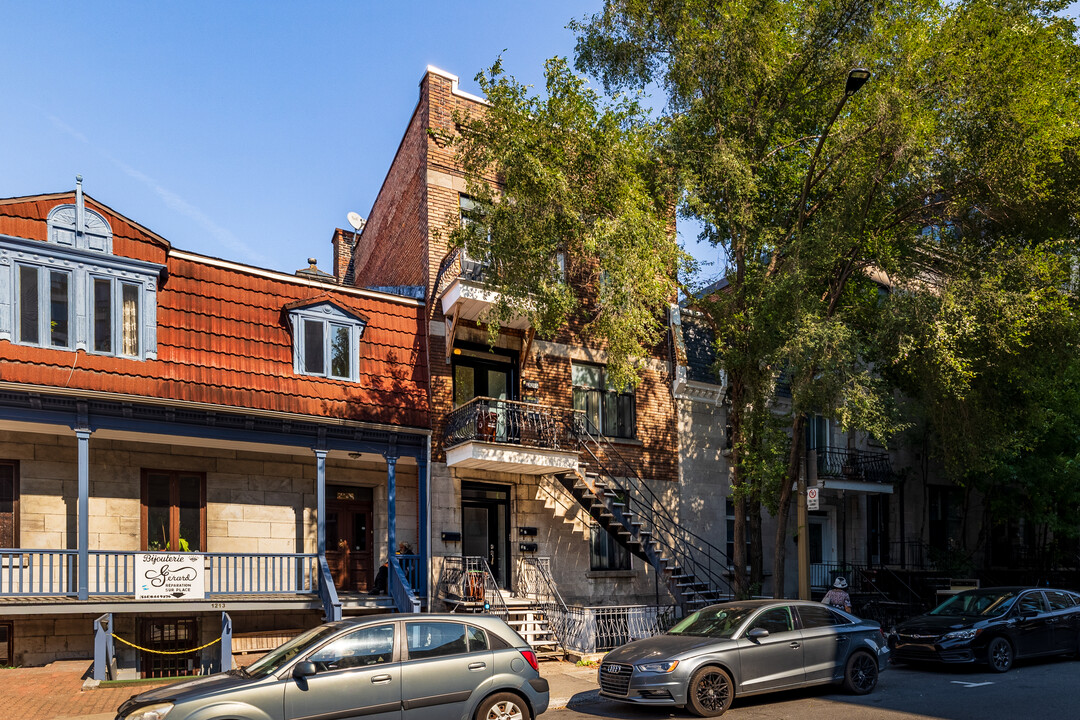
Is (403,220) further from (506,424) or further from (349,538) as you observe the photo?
(349,538)

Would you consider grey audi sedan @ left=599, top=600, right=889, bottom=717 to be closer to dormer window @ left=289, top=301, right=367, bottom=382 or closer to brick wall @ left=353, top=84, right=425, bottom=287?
dormer window @ left=289, top=301, right=367, bottom=382

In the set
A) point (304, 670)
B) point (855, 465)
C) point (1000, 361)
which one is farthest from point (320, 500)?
point (855, 465)

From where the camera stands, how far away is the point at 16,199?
1542 centimetres

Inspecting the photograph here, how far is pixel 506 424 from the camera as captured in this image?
62.5ft

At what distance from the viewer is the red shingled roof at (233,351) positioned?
15.5m

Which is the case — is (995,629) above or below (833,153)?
below

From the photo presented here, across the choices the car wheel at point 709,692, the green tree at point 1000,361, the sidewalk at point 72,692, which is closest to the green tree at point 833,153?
the green tree at point 1000,361

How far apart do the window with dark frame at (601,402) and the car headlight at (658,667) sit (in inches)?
402

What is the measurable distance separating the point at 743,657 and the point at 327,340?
1071cm

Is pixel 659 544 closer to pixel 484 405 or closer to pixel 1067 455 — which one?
pixel 484 405

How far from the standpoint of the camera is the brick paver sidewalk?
12.1m

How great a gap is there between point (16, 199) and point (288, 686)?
11273 mm

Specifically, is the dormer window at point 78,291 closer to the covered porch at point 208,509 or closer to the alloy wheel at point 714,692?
the covered porch at point 208,509

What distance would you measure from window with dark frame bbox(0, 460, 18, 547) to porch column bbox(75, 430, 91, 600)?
1577mm
